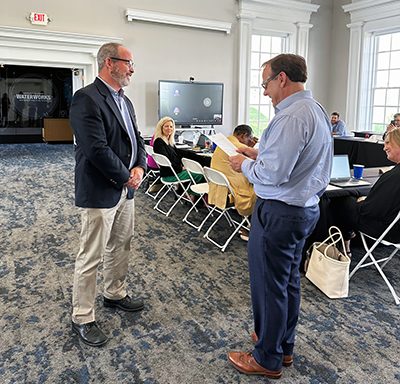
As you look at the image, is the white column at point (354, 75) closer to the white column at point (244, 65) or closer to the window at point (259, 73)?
the window at point (259, 73)

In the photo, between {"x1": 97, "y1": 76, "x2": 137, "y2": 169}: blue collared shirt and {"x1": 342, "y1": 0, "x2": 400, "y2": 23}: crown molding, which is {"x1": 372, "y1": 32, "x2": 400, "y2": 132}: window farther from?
{"x1": 97, "y1": 76, "x2": 137, "y2": 169}: blue collared shirt

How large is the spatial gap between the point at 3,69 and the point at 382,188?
15702mm

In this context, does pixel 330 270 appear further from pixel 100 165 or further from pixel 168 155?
pixel 168 155

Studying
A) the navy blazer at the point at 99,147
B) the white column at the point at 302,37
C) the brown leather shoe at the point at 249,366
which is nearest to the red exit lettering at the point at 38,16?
the white column at the point at 302,37

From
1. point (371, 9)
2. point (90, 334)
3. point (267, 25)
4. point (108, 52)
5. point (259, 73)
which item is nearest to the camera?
point (108, 52)

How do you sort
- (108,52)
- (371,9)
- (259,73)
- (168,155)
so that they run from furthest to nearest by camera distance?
(259,73) → (371,9) → (168,155) → (108,52)

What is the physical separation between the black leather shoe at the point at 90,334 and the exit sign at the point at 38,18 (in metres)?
7.37

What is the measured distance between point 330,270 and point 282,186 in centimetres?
148

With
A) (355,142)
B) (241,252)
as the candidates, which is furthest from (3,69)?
(241,252)

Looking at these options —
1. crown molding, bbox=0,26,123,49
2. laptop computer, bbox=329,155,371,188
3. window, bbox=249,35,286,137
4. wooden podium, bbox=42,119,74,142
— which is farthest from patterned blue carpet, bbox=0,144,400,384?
wooden podium, bbox=42,119,74,142

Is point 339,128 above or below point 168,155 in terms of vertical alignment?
above

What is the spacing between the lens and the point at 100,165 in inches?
83.7

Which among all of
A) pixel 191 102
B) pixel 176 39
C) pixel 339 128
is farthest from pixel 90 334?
pixel 339 128

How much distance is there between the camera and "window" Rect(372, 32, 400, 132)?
9.55 metres
